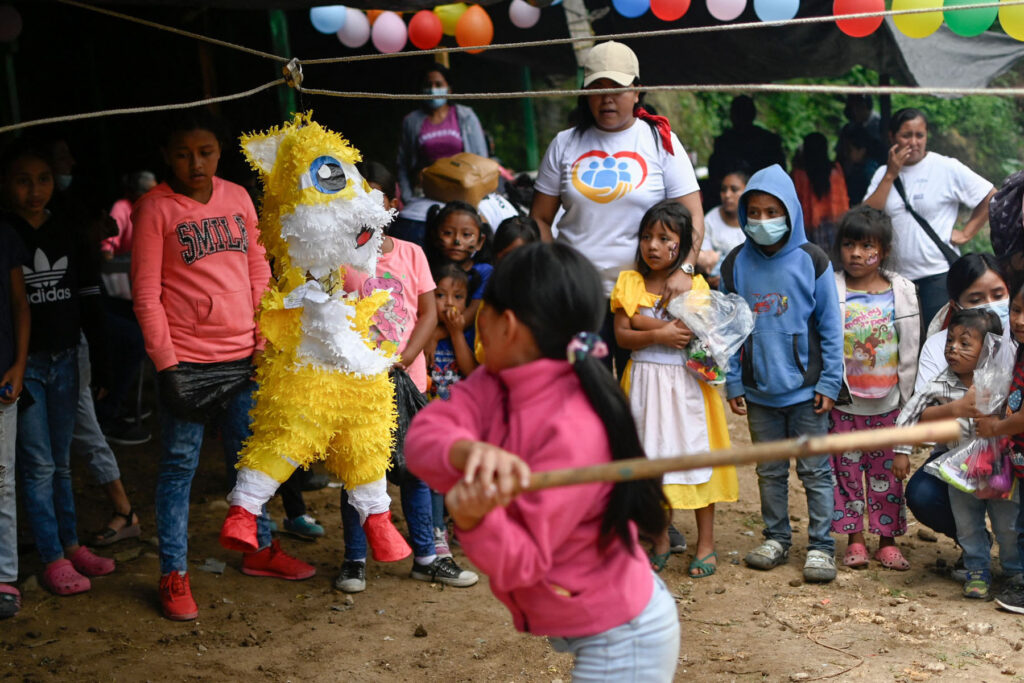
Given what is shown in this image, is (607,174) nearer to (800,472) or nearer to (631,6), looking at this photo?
(800,472)

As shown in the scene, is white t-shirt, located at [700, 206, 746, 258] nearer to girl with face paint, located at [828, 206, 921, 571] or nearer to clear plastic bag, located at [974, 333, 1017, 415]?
girl with face paint, located at [828, 206, 921, 571]

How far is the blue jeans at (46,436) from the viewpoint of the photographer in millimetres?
3887

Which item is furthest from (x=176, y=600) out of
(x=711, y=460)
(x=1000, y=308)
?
(x=1000, y=308)

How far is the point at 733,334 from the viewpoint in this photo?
4.04 metres

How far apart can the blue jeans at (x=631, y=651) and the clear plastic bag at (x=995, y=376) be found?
2.23m

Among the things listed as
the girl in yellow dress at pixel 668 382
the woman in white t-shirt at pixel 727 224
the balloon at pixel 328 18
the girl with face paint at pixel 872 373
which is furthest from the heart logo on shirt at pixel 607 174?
the balloon at pixel 328 18

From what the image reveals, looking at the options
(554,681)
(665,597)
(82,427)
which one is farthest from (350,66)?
(665,597)

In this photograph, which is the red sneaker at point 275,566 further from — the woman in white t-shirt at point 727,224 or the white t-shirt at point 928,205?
the white t-shirt at point 928,205

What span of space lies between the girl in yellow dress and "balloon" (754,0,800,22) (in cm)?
252

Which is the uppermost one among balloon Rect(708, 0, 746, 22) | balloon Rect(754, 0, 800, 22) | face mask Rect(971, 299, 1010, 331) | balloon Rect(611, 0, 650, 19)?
balloon Rect(611, 0, 650, 19)

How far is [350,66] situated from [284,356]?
Result: 6382 mm

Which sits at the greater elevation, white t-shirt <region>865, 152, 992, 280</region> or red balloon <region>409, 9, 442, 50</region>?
red balloon <region>409, 9, 442, 50</region>

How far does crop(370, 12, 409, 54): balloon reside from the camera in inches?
282

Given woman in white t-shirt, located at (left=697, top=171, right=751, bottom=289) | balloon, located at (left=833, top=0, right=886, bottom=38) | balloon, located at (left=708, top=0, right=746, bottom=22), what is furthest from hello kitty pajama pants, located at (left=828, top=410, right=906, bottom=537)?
balloon, located at (left=708, top=0, right=746, bottom=22)
